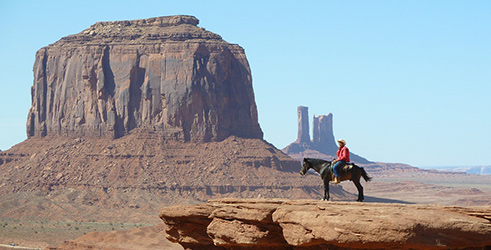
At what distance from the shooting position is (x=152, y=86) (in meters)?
117

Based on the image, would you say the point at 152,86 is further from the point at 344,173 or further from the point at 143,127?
the point at 344,173

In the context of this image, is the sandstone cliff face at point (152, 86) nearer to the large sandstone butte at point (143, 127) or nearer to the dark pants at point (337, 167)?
the large sandstone butte at point (143, 127)

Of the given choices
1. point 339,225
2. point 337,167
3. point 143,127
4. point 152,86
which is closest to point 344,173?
point 337,167

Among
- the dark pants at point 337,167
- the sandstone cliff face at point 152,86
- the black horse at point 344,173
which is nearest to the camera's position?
the black horse at point 344,173

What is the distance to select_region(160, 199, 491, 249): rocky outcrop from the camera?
20.9 m

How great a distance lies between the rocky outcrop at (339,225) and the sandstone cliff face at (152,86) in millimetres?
88143

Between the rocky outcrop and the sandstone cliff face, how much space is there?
88.1 m

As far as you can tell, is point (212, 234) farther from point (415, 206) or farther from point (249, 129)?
point (249, 129)

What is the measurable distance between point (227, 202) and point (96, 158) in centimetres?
8671

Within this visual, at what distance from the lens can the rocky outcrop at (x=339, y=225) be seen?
20859mm

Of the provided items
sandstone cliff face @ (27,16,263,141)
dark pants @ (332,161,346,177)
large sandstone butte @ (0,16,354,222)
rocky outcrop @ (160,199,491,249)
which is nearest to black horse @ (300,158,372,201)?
dark pants @ (332,161,346,177)

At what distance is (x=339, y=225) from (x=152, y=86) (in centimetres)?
9632

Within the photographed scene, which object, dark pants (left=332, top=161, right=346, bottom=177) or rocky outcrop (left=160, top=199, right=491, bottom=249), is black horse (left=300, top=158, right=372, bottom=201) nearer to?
dark pants (left=332, top=161, right=346, bottom=177)

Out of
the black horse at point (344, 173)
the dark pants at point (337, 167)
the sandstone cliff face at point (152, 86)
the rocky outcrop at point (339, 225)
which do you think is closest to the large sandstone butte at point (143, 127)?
the sandstone cliff face at point (152, 86)
